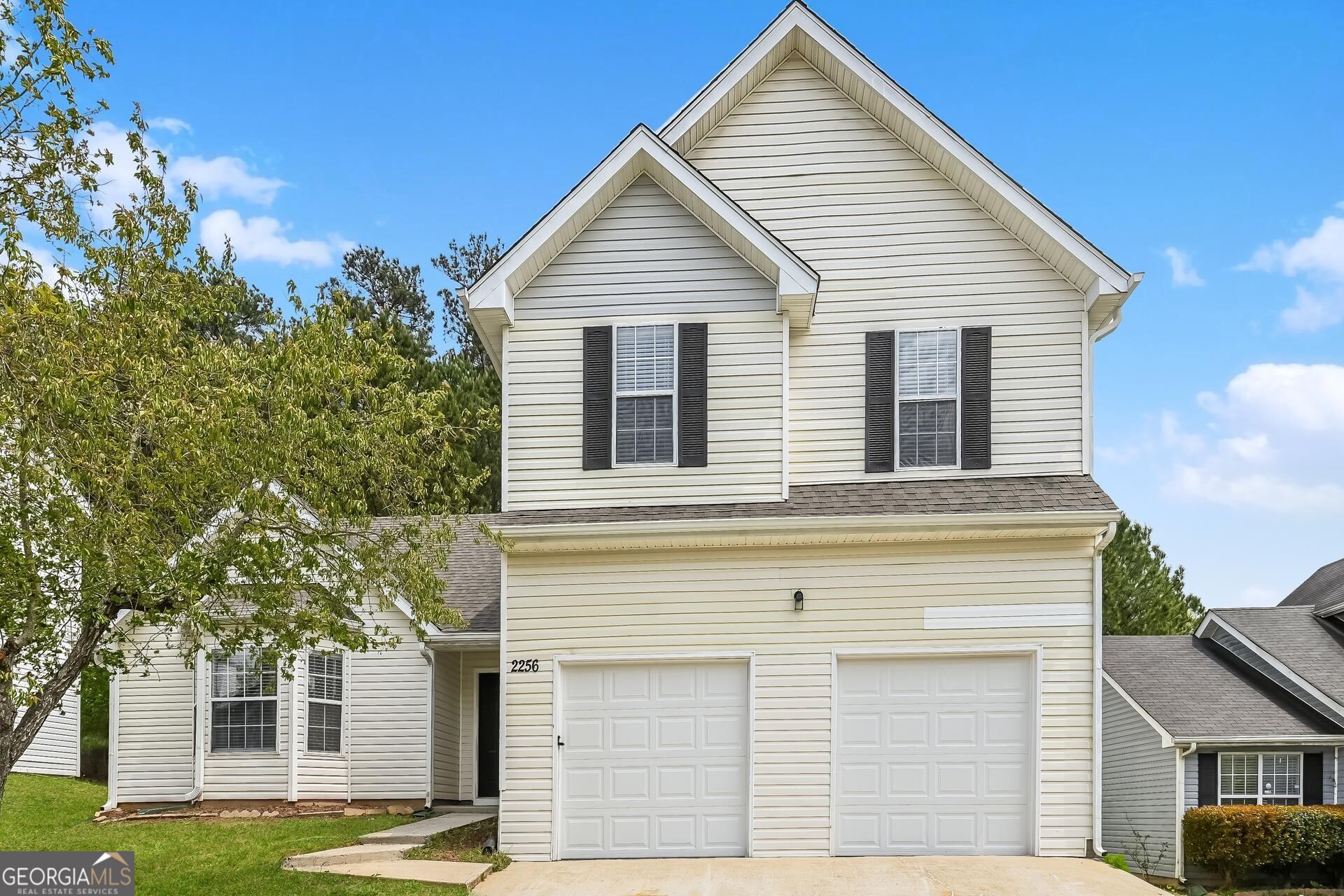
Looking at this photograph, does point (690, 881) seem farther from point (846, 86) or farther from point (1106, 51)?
point (1106, 51)

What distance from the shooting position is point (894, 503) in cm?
1283

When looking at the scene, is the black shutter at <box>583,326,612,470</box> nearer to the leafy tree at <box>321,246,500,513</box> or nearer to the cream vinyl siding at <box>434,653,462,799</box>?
the cream vinyl siding at <box>434,653,462,799</box>

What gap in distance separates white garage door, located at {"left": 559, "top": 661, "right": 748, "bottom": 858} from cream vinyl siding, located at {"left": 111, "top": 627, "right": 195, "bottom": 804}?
30.8ft

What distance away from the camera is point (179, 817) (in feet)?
61.2

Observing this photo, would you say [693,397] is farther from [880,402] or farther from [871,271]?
[871,271]

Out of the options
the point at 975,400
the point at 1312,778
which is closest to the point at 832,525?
the point at 975,400

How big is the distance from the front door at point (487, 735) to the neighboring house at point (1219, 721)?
10628 mm

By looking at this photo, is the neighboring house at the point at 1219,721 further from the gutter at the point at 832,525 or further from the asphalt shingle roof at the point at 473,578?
the asphalt shingle roof at the point at 473,578

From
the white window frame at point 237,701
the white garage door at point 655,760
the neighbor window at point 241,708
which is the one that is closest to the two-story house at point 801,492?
the white garage door at point 655,760

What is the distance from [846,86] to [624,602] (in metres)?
6.60

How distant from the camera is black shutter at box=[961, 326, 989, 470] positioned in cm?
1339

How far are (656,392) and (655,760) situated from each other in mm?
3934

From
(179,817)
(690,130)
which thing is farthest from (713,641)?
(179,817)

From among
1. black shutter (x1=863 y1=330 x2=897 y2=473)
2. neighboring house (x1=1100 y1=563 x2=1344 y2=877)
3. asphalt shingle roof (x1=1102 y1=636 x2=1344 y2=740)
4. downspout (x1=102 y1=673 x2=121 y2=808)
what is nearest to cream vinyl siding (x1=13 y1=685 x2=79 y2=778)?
downspout (x1=102 y1=673 x2=121 y2=808)
